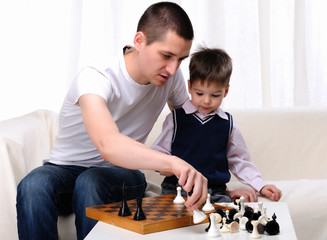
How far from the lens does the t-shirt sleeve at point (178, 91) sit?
6.79 feet

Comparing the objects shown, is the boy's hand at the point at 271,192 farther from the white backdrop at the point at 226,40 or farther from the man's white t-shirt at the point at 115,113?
the white backdrop at the point at 226,40

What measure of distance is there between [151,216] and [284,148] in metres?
1.41

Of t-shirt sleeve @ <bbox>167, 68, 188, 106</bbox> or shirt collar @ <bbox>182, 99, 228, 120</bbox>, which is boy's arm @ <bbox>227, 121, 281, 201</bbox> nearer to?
shirt collar @ <bbox>182, 99, 228, 120</bbox>

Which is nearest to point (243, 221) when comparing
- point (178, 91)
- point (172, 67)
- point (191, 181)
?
point (191, 181)

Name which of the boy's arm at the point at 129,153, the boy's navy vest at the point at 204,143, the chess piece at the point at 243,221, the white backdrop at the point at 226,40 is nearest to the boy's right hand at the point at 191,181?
the boy's arm at the point at 129,153

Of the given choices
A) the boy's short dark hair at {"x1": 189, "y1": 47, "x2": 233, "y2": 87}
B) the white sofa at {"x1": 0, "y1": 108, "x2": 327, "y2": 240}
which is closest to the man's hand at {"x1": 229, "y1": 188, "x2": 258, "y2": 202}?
the white sofa at {"x1": 0, "y1": 108, "x2": 327, "y2": 240}

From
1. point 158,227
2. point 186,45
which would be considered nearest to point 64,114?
point 186,45

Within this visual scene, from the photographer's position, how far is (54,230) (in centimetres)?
166

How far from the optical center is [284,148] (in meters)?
2.52

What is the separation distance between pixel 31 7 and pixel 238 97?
1.54m

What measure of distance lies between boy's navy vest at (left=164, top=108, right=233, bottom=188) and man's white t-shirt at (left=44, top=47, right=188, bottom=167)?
12 cm

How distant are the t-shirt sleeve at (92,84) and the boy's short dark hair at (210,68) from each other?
370 mm

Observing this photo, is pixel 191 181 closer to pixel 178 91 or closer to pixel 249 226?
pixel 249 226

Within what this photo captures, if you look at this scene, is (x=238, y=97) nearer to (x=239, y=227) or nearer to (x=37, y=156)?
(x=37, y=156)
